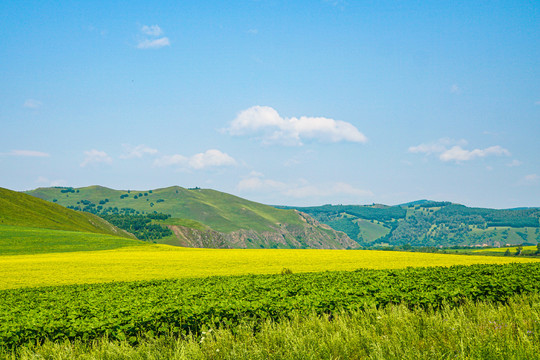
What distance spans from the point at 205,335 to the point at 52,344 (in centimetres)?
398

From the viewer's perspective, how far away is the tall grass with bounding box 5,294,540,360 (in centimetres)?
802

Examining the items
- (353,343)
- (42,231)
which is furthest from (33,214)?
(353,343)

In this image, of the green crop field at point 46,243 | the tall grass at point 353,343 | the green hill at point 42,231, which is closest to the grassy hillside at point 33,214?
the green hill at point 42,231

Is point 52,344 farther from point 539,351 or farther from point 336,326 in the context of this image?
point 539,351

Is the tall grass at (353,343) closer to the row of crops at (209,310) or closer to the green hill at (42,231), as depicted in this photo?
the row of crops at (209,310)

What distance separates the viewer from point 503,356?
7.57m

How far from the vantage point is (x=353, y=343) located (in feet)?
29.7

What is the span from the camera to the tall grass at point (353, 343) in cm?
802

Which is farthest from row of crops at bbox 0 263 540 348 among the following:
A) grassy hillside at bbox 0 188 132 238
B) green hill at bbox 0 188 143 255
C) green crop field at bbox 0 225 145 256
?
grassy hillside at bbox 0 188 132 238

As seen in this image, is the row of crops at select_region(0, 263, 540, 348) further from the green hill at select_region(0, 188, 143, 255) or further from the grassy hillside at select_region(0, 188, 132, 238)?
the grassy hillside at select_region(0, 188, 132, 238)

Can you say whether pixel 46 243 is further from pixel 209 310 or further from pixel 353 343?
pixel 353 343

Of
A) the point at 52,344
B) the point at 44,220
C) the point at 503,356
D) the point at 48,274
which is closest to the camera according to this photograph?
the point at 503,356

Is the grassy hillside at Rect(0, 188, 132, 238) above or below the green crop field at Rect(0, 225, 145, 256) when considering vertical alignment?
above

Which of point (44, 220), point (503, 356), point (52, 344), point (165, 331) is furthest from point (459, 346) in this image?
point (44, 220)
